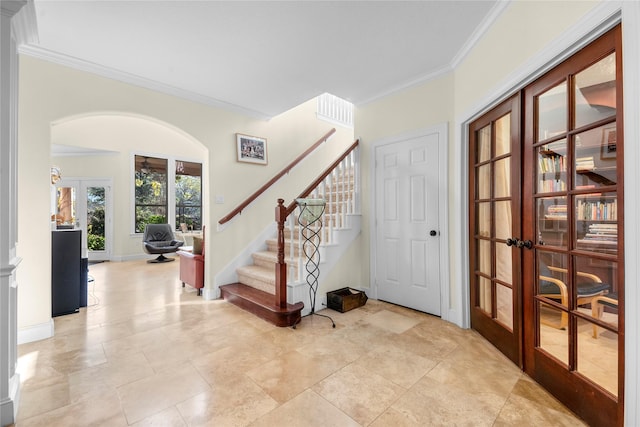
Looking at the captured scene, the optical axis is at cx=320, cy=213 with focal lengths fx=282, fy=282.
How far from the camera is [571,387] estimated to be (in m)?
1.60

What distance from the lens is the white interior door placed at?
310cm

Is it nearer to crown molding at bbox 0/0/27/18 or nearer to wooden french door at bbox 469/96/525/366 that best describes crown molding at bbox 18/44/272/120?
crown molding at bbox 0/0/27/18

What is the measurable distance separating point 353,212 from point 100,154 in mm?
6686

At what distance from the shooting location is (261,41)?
2484mm

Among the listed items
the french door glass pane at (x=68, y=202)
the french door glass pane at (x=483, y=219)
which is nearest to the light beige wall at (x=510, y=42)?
the french door glass pane at (x=483, y=219)

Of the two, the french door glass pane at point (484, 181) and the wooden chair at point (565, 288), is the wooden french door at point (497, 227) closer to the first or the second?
the french door glass pane at point (484, 181)

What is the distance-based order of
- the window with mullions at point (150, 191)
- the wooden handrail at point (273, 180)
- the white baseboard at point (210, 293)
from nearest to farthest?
the white baseboard at point (210, 293)
the wooden handrail at point (273, 180)
the window with mullions at point (150, 191)

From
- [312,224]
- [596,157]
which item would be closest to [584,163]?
[596,157]

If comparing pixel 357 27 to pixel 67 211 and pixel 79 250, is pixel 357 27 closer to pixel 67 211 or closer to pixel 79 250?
pixel 79 250

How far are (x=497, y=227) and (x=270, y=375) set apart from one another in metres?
2.14

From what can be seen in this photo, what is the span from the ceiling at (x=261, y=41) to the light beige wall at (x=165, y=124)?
0.19 meters

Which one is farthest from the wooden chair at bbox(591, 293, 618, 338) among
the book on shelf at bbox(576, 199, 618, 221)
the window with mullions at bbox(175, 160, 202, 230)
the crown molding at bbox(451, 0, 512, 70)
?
the window with mullions at bbox(175, 160, 202, 230)

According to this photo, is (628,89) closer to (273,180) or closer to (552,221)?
(552,221)

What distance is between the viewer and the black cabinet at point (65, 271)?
122 inches
